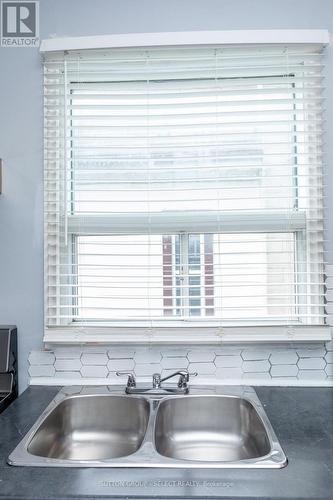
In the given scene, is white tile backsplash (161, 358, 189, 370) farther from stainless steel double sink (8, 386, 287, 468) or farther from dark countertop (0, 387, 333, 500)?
dark countertop (0, 387, 333, 500)

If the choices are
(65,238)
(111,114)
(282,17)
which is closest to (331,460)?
(65,238)

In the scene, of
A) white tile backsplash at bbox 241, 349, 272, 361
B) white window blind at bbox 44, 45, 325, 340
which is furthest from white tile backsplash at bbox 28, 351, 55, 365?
white tile backsplash at bbox 241, 349, 272, 361

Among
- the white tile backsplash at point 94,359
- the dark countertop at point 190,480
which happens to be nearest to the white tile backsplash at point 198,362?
the white tile backsplash at point 94,359

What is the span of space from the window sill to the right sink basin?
23 cm

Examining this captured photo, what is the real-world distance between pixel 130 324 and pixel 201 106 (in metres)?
0.97

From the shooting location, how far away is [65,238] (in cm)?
163

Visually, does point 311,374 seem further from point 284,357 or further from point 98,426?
point 98,426

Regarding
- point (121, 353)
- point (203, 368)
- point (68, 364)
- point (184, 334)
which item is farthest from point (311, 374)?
point (68, 364)

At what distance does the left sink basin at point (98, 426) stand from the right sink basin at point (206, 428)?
0.10 meters

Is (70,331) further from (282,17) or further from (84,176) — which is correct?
(282,17)

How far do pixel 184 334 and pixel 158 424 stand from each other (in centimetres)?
37

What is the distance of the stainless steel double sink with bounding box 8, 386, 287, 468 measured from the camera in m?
1.38

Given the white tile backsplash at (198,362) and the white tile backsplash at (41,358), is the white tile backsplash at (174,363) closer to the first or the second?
the white tile backsplash at (198,362)

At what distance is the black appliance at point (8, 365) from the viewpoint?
151cm
